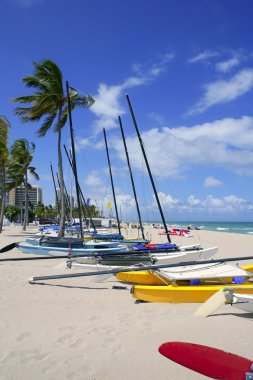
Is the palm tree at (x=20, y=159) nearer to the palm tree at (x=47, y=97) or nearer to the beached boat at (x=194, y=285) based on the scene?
the palm tree at (x=47, y=97)

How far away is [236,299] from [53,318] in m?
3.65

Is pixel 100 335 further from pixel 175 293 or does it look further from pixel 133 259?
pixel 133 259

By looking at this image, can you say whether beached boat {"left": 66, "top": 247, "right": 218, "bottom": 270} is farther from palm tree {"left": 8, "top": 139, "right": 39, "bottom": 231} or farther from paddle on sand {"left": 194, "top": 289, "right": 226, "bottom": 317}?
palm tree {"left": 8, "top": 139, "right": 39, "bottom": 231}

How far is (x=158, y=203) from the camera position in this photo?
19344mm

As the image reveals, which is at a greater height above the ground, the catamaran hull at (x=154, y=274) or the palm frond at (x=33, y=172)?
the palm frond at (x=33, y=172)

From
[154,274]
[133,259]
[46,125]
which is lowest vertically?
[154,274]

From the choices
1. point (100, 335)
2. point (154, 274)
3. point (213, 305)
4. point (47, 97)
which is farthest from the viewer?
point (47, 97)

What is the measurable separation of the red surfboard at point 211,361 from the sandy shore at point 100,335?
591mm

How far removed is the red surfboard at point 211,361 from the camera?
9.86ft

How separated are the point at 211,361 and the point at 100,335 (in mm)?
2591

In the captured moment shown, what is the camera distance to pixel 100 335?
530 cm

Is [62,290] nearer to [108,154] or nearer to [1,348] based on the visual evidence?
[1,348]

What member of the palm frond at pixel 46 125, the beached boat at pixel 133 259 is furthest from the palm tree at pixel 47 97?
the beached boat at pixel 133 259

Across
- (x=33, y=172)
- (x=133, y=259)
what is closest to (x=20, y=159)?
(x=33, y=172)
